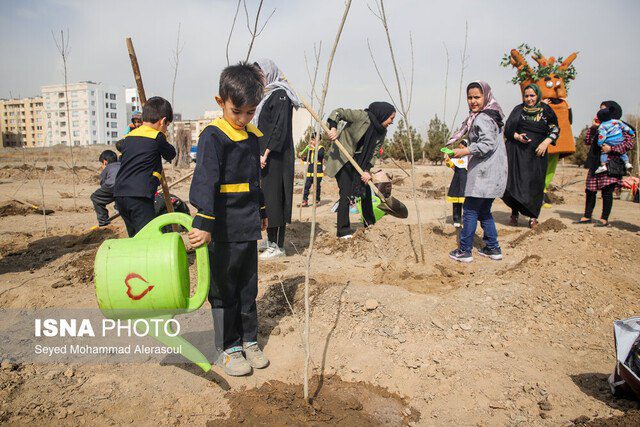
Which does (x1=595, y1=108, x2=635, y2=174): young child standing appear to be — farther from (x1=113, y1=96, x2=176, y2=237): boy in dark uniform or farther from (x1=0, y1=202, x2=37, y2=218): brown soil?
(x1=0, y1=202, x2=37, y2=218): brown soil

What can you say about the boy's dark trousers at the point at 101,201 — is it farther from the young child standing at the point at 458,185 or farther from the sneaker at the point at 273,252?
the young child standing at the point at 458,185

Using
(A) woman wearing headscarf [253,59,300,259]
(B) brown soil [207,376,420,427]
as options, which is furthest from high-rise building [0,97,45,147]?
(B) brown soil [207,376,420,427]

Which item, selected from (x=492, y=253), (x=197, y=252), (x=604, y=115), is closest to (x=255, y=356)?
(x=197, y=252)

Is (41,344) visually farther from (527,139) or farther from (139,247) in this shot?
(527,139)

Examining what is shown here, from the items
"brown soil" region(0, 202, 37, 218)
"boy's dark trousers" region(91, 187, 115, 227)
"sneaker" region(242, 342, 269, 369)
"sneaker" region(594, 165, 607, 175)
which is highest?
"sneaker" region(594, 165, 607, 175)

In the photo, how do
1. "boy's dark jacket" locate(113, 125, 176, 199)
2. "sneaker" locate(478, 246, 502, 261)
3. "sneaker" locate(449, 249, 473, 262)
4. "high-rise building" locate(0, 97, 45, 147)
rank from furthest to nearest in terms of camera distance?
"high-rise building" locate(0, 97, 45, 147), "sneaker" locate(478, 246, 502, 261), "sneaker" locate(449, 249, 473, 262), "boy's dark jacket" locate(113, 125, 176, 199)

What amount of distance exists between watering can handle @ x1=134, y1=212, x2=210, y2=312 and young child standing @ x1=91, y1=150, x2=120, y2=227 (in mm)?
3048

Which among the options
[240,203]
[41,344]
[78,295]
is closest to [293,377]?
[240,203]

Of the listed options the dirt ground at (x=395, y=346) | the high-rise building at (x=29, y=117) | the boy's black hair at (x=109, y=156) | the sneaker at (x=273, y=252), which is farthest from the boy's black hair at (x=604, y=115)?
the high-rise building at (x=29, y=117)

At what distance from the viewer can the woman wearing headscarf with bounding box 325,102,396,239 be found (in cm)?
483

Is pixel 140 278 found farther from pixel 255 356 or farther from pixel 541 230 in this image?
pixel 541 230

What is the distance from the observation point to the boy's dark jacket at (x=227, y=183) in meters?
2.07

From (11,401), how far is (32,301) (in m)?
1.47

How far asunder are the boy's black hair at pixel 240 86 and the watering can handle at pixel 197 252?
0.63 meters
